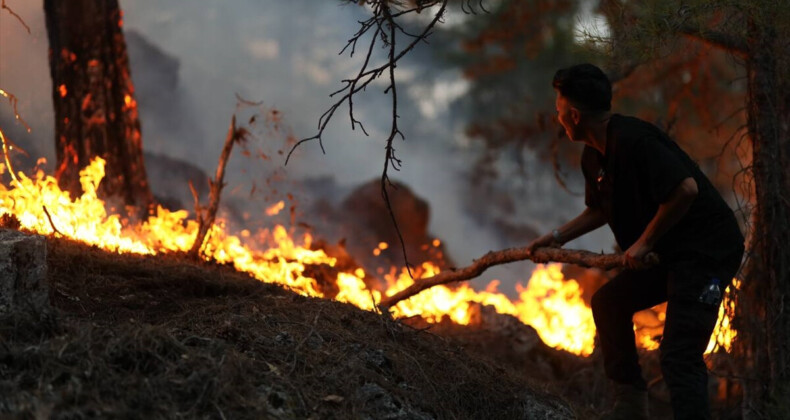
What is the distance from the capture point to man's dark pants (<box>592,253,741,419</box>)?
3662mm

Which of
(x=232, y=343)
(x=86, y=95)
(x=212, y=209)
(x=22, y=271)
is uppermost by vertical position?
(x=86, y=95)

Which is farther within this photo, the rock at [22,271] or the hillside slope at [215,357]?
the rock at [22,271]

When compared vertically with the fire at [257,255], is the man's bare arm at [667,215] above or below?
below

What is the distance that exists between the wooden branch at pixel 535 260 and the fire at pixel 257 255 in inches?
10.3

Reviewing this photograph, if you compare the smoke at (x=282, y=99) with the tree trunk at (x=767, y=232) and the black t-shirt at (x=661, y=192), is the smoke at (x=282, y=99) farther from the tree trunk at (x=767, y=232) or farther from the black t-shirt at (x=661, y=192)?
the black t-shirt at (x=661, y=192)

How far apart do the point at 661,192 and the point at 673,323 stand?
0.63 m

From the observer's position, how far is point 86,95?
796 centimetres

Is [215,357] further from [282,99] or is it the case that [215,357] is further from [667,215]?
[282,99]

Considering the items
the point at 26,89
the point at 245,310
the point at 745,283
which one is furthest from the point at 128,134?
the point at 745,283

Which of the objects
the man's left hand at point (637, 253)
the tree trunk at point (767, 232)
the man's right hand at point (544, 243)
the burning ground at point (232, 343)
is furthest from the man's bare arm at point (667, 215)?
the tree trunk at point (767, 232)

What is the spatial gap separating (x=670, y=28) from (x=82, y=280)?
4.11m

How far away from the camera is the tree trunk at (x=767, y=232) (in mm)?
5355

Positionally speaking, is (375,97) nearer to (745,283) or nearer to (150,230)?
(150,230)

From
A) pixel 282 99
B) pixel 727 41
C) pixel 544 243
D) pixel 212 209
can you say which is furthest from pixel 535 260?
pixel 282 99
